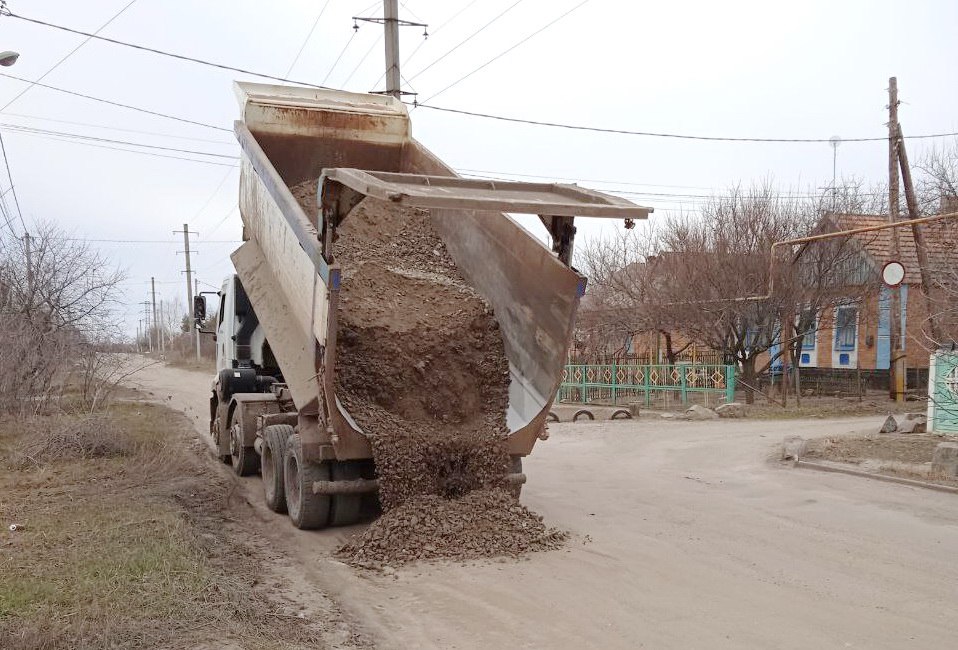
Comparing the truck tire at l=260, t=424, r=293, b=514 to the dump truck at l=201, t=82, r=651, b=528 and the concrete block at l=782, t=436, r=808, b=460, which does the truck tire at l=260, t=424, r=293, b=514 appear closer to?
the dump truck at l=201, t=82, r=651, b=528

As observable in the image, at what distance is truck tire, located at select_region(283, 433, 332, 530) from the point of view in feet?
23.3

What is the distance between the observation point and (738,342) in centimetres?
2069

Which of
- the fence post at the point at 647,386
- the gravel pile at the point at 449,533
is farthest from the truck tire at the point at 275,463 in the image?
the fence post at the point at 647,386

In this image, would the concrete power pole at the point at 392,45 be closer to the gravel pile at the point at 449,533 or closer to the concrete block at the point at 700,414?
the concrete block at the point at 700,414

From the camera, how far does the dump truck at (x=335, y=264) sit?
6195 mm

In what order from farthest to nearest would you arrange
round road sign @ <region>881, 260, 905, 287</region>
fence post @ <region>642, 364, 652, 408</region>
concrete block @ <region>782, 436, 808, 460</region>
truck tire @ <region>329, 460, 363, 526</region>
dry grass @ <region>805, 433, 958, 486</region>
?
fence post @ <region>642, 364, 652, 408</region>, round road sign @ <region>881, 260, 905, 287</region>, concrete block @ <region>782, 436, 808, 460</region>, dry grass @ <region>805, 433, 958, 486</region>, truck tire @ <region>329, 460, 363, 526</region>

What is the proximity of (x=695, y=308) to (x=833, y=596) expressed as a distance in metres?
16.0

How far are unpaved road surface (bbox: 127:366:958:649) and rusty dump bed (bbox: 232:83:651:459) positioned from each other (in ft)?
4.34

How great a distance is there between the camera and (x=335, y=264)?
614 cm

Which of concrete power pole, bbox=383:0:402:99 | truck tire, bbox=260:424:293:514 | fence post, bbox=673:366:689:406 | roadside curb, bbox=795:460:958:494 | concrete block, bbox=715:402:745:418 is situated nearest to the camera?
truck tire, bbox=260:424:293:514

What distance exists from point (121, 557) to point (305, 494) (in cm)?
181

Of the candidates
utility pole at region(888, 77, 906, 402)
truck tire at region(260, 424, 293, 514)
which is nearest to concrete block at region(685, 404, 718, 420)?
utility pole at region(888, 77, 906, 402)

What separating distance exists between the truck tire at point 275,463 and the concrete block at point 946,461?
24.7 ft

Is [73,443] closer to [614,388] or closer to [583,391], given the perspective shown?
[614,388]
